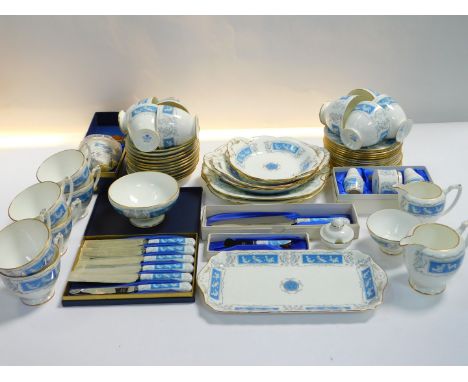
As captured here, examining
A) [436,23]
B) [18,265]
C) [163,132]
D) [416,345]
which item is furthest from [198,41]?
[416,345]

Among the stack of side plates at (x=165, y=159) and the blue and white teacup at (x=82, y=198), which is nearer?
the blue and white teacup at (x=82, y=198)

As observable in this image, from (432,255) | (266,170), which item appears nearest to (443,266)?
(432,255)

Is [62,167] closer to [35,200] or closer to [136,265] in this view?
[35,200]

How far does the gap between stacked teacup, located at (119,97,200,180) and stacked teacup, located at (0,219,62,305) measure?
1.19 ft

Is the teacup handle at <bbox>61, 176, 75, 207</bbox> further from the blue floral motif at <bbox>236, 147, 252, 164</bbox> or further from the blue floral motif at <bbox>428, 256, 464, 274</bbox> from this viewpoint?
the blue floral motif at <bbox>428, 256, 464, 274</bbox>

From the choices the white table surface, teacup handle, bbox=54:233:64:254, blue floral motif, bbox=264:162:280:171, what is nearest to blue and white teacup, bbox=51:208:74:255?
teacup handle, bbox=54:233:64:254

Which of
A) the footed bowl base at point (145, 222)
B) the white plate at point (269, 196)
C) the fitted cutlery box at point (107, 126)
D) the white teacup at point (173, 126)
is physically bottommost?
the footed bowl base at point (145, 222)

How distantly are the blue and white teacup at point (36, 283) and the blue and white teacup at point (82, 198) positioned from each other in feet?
0.70

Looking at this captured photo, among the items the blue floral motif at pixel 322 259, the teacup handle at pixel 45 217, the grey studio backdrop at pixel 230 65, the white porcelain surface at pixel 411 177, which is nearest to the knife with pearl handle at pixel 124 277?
the teacup handle at pixel 45 217

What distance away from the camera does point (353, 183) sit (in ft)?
4.16

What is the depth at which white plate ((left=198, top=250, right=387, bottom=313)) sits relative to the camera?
103cm

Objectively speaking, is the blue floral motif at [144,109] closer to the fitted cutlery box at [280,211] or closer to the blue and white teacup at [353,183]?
the fitted cutlery box at [280,211]

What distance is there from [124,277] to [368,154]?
70cm

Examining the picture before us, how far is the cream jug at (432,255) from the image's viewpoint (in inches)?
38.4
